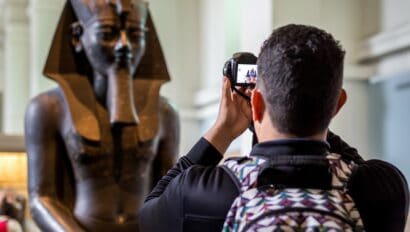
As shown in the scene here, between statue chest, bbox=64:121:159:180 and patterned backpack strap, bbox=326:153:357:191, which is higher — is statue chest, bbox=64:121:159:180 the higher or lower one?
the lower one

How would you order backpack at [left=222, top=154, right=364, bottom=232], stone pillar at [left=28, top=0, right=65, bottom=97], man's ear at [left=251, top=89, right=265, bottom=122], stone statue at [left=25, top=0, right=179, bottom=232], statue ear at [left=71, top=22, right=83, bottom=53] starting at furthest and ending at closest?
stone pillar at [left=28, top=0, right=65, bottom=97]
statue ear at [left=71, top=22, right=83, bottom=53]
stone statue at [left=25, top=0, right=179, bottom=232]
man's ear at [left=251, top=89, right=265, bottom=122]
backpack at [left=222, top=154, right=364, bottom=232]

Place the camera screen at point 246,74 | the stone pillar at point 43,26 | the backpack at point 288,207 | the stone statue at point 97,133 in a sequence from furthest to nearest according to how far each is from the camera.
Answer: the stone pillar at point 43,26
the stone statue at point 97,133
the camera screen at point 246,74
the backpack at point 288,207

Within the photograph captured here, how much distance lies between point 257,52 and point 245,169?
7.60ft

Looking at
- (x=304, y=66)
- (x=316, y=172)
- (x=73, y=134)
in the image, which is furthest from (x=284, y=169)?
(x=73, y=134)

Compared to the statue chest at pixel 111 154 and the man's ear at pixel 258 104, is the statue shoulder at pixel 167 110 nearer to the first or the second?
the statue chest at pixel 111 154

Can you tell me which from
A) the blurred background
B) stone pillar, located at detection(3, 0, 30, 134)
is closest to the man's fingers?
Answer: the blurred background

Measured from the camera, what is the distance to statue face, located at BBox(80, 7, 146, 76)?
3.19 metres

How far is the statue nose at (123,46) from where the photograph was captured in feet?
10.4

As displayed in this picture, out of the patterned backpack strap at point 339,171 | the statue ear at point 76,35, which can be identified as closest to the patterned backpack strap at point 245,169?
the patterned backpack strap at point 339,171

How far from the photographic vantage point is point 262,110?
1.26m

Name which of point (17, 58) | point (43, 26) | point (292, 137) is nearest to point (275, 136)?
point (292, 137)

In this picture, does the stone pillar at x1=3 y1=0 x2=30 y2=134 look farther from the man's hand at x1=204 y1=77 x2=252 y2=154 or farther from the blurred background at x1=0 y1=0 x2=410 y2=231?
the man's hand at x1=204 y1=77 x2=252 y2=154

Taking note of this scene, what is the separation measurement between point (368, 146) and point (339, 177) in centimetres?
266

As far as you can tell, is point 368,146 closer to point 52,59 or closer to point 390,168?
point 52,59
